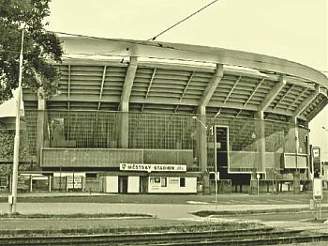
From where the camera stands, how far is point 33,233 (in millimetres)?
17938

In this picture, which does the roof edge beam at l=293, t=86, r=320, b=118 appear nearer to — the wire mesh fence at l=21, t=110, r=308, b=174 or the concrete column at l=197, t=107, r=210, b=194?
the wire mesh fence at l=21, t=110, r=308, b=174

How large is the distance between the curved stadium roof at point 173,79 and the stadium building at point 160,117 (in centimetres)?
14

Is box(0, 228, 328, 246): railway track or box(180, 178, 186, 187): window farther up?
box(180, 178, 186, 187): window

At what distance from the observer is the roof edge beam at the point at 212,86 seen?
70.6 meters

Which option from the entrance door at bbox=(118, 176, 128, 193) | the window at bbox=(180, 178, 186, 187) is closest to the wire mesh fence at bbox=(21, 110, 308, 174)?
the entrance door at bbox=(118, 176, 128, 193)

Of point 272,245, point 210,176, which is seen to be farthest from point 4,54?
point 210,176

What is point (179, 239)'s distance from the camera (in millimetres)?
16000

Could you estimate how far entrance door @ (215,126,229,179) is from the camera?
3187 inches

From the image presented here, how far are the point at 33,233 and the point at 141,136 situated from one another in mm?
59473

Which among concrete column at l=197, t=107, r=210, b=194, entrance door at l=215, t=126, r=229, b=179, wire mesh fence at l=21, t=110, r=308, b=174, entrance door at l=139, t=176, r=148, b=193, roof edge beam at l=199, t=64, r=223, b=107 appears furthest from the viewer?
entrance door at l=215, t=126, r=229, b=179

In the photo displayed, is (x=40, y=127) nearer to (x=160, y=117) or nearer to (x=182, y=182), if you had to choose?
(x=160, y=117)

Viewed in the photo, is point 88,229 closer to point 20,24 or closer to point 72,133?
point 20,24

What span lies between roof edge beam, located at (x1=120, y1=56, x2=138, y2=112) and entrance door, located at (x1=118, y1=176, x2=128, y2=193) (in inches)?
396

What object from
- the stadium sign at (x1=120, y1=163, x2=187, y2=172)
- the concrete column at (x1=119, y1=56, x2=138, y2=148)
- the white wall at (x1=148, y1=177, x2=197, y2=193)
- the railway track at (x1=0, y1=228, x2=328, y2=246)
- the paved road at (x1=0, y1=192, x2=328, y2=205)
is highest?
the concrete column at (x1=119, y1=56, x2=138, y2=148)
